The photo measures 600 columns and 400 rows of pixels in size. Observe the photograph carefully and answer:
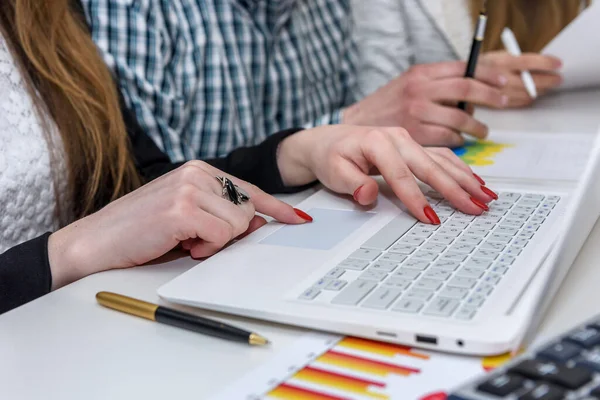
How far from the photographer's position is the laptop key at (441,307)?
1.69 feet

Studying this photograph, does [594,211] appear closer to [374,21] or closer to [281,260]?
[281,260]

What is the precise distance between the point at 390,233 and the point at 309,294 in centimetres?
15

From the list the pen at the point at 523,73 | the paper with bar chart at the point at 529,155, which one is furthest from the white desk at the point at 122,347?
the pen at the point at 523,73

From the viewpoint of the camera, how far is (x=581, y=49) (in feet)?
4.10

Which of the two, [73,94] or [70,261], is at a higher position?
[73,94]

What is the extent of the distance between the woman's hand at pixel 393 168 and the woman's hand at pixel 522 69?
0.49 meters

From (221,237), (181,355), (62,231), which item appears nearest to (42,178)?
(62,231)

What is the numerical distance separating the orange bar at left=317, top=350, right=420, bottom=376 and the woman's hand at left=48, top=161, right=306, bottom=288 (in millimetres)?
209

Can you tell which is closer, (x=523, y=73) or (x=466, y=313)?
(x=466, y=313)

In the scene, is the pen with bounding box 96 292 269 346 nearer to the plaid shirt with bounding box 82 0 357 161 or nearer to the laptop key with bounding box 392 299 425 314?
the laptop key with bounding box 392 299 425 314

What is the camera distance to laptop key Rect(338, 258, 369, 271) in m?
0.61

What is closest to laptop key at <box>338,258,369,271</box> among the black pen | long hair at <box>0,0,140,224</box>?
long hair at <box>0,0,140,224</box>

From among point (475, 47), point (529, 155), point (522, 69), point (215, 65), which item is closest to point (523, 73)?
point (522, 69)

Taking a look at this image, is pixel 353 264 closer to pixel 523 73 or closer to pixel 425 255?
pixel 425 255
